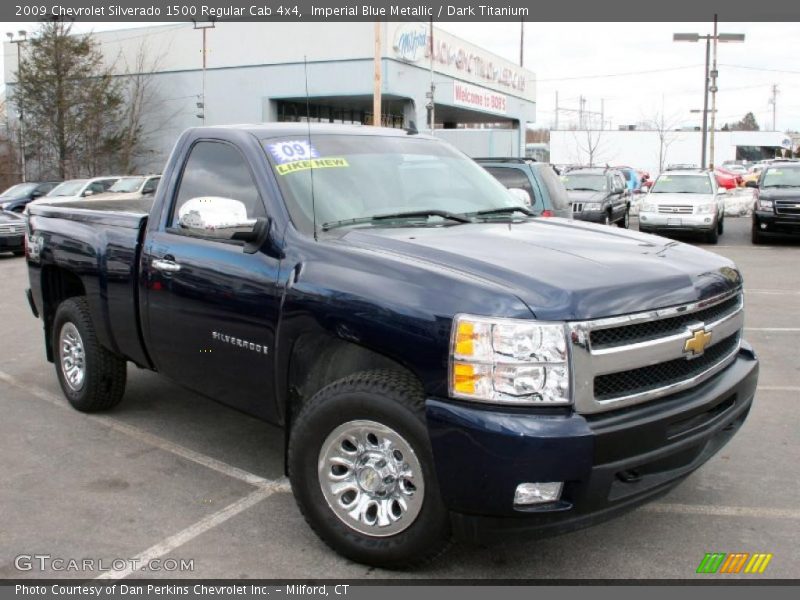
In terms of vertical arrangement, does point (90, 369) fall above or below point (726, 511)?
above

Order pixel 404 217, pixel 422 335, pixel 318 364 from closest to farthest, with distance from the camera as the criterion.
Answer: pixel 422 335, pixel 318 364, pixel 404 217

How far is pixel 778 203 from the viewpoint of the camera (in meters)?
17.4

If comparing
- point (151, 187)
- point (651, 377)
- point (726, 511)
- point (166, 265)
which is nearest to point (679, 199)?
point (151, 187)

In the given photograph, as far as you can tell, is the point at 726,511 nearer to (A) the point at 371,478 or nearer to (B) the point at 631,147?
(A) the point at 371,478

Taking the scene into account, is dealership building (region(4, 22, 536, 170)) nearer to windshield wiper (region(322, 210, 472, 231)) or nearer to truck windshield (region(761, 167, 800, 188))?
truck windshield (region(761, 167, 800, 188))

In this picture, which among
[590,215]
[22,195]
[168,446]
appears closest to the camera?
[168,446]

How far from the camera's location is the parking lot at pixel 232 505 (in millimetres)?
3617

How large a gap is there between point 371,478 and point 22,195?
77.2 feet

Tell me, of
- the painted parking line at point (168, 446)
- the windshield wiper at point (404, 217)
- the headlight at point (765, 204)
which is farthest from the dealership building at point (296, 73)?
the windshield wiper at point (404, 217)

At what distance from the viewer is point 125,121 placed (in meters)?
40.4

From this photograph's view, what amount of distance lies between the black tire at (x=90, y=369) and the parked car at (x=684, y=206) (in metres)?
15.3

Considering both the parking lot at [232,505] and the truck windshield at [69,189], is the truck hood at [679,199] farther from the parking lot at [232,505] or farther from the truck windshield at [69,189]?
the truck windshield at [69,189]

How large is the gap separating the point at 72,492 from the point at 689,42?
2795 cm

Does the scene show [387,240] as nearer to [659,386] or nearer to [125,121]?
[659,386]
